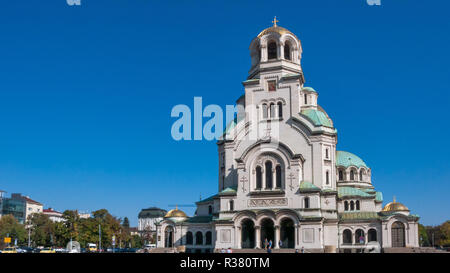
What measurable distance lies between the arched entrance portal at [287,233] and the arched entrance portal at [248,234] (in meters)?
3.48

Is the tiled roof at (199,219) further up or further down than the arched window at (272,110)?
further down

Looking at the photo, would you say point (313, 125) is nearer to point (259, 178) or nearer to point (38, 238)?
point (259, 178)

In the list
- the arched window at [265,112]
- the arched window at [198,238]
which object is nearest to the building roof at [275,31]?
the arched window at [265,112]

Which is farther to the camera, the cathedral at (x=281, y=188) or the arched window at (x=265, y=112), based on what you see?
the arched window at (x=265, y=112)

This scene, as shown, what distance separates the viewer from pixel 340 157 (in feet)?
234

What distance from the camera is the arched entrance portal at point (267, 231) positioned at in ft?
190

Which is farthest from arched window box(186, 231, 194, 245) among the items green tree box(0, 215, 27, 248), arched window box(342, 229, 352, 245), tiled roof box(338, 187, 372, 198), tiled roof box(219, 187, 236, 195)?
green tree box(0, 215, 27, 248)

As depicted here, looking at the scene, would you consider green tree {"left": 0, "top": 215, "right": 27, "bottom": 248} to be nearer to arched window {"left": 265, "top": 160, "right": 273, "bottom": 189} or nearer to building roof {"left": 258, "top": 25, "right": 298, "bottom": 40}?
arched window {"left": 265, "top": 160, "right": 273, "bottom": 189}

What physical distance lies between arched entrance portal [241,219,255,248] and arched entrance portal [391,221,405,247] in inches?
617

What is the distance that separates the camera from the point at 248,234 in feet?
197

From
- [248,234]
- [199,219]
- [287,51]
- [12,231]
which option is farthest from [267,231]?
[12,231]

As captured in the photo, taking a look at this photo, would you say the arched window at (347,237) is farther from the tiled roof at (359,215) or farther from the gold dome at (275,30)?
the gold dome at (275,30)
